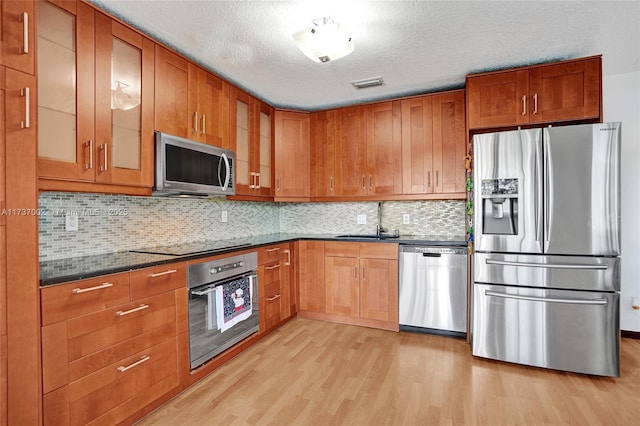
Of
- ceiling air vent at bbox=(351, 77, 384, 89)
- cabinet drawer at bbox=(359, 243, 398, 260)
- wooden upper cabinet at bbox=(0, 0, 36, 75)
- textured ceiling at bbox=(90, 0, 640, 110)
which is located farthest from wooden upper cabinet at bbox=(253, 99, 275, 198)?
wooden upper cabinet at bbox=(0, 0, 36, 75)

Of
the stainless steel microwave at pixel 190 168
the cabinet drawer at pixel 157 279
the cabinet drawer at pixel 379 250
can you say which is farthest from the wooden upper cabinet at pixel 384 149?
the cabinet drawer at pixel 157 279

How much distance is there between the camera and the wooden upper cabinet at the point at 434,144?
3.19 metres

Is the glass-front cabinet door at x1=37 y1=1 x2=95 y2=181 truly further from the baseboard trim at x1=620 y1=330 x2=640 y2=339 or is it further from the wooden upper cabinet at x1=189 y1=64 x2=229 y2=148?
the baseboard trim at x1=620 y1=330 x2=640 y2=339

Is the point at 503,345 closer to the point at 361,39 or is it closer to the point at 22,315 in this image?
the point at 361,39

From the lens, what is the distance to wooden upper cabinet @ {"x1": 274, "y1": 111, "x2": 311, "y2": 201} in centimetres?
369

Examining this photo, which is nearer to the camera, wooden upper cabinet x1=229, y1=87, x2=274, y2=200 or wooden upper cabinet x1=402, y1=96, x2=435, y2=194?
wooden upper cabinet x1=229, y1=87, x2=274, y2=200

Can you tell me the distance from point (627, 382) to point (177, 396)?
3073 mm

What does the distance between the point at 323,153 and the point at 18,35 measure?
275 centimetres

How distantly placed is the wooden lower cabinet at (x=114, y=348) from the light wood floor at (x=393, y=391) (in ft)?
0.74

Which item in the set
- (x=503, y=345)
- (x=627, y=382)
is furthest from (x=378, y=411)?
(x=627, y=382)

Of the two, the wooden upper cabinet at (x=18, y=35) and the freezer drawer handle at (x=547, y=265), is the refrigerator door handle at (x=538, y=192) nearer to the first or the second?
the freezer drawer handle at (x=547, y=265)

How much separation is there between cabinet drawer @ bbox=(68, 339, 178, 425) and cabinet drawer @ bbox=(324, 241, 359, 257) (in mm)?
1784

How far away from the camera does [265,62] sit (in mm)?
2654

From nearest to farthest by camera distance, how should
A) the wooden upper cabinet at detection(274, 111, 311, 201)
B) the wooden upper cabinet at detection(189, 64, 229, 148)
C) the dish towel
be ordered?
the dish towel
the wooden upper cabinet at detection(189, 64, 229, 148)
the wooden upper cabinet at detection(274, 111, 311, 201)
